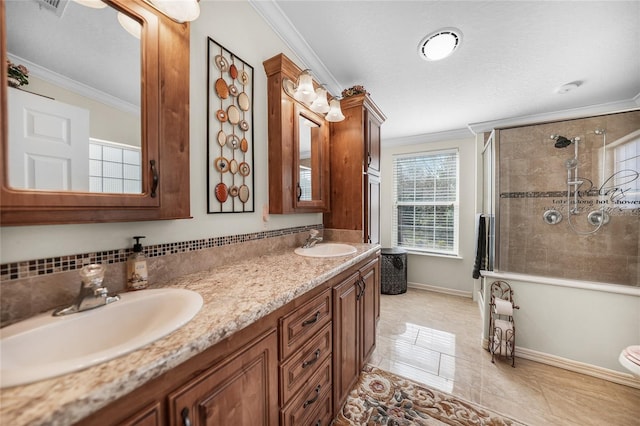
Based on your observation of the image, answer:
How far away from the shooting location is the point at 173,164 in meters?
1.00

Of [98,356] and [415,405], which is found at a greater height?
[98,356]

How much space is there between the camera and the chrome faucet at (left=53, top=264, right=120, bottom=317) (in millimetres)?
692

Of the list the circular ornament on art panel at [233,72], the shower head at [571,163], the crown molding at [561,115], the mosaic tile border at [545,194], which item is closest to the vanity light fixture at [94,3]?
the circular ornament on art panel at [233,72]

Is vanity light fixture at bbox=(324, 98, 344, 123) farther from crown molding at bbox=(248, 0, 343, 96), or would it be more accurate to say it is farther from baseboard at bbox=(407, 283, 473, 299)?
baseboard at bbox=(407, 283, 473, 299)

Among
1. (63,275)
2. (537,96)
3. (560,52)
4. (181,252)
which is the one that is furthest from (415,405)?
(537,96)

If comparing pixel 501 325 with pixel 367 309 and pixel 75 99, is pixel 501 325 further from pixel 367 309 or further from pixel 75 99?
pixel 75 99

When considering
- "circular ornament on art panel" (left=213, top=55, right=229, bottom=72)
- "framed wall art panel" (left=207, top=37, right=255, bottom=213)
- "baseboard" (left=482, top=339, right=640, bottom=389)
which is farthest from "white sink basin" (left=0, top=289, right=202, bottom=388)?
"baseboard" (left=482, top=339, right=640, bottom=389)

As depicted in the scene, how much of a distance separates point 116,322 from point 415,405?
1794 mm

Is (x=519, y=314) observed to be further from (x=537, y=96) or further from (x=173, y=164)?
(x=173, y=164)

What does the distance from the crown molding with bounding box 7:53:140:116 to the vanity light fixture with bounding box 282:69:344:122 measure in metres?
0.99

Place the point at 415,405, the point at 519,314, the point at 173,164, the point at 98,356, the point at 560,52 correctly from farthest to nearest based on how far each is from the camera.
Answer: the point at 519,314 → the point at 560,52 → the point at 415,405 → the point at 173,164 → the point at 98,356

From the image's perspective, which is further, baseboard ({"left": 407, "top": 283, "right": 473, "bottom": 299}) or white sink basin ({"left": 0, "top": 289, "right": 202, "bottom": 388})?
baseboard ({"left": 407, "top": 283, "right": 473, "bottom": 299})

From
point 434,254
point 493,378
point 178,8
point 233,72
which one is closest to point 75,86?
point 178,8

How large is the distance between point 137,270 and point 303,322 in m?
0.70
